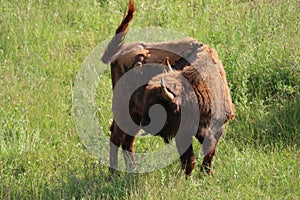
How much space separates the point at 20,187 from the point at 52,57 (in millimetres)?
2697

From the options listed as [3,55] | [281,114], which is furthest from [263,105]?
[3,55]

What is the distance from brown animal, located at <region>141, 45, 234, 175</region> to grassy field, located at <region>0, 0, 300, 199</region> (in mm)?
333

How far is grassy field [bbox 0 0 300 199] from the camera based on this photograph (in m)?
6.75

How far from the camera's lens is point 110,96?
8.50m

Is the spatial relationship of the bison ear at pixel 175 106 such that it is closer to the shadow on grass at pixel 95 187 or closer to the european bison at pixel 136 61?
the european bison at pixel 136 61

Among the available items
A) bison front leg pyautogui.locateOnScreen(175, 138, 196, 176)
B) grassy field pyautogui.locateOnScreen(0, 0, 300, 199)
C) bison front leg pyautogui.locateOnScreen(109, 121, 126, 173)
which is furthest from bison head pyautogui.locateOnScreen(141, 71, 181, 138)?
bison front leg pyautogui.locateOnScreen(109, 121, 126, 173)

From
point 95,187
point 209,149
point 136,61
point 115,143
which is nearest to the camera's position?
point 95,187

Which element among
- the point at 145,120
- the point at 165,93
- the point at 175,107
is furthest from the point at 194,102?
the point at 145,120

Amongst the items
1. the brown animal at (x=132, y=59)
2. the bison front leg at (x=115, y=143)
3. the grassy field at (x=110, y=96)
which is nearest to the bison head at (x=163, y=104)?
the brown animal at (x=132, y=59)

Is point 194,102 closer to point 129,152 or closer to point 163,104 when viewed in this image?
point 163,104

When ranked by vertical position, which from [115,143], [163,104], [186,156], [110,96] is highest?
[163,104]

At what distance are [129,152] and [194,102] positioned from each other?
3.50 ft

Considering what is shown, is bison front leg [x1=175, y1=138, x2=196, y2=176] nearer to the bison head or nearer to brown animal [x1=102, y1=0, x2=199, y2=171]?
the bison head

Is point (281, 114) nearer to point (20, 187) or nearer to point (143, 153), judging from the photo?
point (143, 153)
